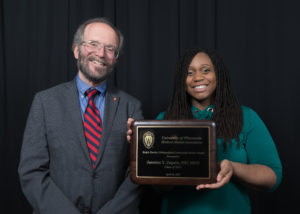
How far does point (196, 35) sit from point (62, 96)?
4.33 ft

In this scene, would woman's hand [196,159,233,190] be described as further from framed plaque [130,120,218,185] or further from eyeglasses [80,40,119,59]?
eyeglasses [80,40,119,59]

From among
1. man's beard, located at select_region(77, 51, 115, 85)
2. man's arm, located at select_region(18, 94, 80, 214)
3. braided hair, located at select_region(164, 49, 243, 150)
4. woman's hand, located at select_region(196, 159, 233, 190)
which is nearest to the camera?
woman's hand, located at select_region(196, 159, 233, 190)

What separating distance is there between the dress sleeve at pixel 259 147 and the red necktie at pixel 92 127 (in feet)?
2.43

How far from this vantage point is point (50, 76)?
230 cm

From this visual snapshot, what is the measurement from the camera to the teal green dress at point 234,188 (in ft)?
4.33

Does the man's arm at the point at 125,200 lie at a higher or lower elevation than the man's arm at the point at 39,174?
lower

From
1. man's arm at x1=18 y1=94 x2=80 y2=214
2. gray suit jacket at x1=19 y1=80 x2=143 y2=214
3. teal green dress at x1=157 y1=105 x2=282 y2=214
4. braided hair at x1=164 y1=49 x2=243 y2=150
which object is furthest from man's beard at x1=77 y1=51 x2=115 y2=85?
teal green dress at x1=157 y1=105 x2=282 y2=214

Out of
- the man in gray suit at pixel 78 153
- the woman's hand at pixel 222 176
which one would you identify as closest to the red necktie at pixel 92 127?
the man in gray suit at pixel 78 153

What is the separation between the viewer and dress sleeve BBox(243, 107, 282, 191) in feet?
4.33

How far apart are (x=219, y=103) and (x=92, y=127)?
67 centimetres

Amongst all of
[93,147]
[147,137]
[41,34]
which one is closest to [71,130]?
[93,147]

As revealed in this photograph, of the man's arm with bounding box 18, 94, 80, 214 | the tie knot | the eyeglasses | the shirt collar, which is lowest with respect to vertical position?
the man's arm with bounding box 18, 94, 80, 214

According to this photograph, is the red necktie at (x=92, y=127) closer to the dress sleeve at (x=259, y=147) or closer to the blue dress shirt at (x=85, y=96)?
the blue dress shirt at (x=85, y=96)

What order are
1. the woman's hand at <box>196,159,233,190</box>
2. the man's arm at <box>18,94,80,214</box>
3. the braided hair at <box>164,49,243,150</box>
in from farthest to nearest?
the braided hair at <box>164,49,243,150</box> < the man's arm at <box>18,94,80,214</box> < the woman's hand at <box>196,159,233,190</box>
